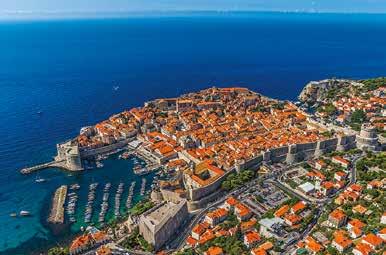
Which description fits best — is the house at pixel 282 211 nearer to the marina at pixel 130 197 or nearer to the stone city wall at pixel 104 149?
the marina at pixel 130 197

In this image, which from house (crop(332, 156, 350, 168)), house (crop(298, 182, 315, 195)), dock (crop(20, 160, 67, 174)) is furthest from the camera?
dock (crop(20, 160, 67, 174))

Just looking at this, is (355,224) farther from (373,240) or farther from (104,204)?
(104,204)

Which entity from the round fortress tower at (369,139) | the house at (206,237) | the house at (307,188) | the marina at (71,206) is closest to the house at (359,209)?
the house at (307,188)

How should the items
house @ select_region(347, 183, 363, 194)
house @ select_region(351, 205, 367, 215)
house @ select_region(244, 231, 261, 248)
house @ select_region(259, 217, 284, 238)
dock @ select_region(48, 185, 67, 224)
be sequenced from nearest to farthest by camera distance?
house @ select_region(244, 231, 261, 248) → house @ select_region(259, 217, 284, 238) → house @ select_region(351, 205, 367, 215) → house @ select_region(347, 183, 363, 194) → dock @ select_region(48, 185, 67, 224)

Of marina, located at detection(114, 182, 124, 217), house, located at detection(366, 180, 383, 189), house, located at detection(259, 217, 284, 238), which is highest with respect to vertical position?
house, located at detection(366, 180, 383, 189)

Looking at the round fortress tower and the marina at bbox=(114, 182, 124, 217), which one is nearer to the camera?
the marina at bbox=(114, 182, 124, 217)

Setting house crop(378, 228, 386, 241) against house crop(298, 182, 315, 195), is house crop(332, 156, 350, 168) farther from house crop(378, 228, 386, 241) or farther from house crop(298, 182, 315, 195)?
house crop(378, 228, 386, 241)

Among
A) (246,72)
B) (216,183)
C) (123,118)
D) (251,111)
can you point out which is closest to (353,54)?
(246,72)

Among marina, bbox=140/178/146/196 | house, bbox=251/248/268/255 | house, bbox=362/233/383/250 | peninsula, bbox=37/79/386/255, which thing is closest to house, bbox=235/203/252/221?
peninsula, bbox=37/79/386/255
